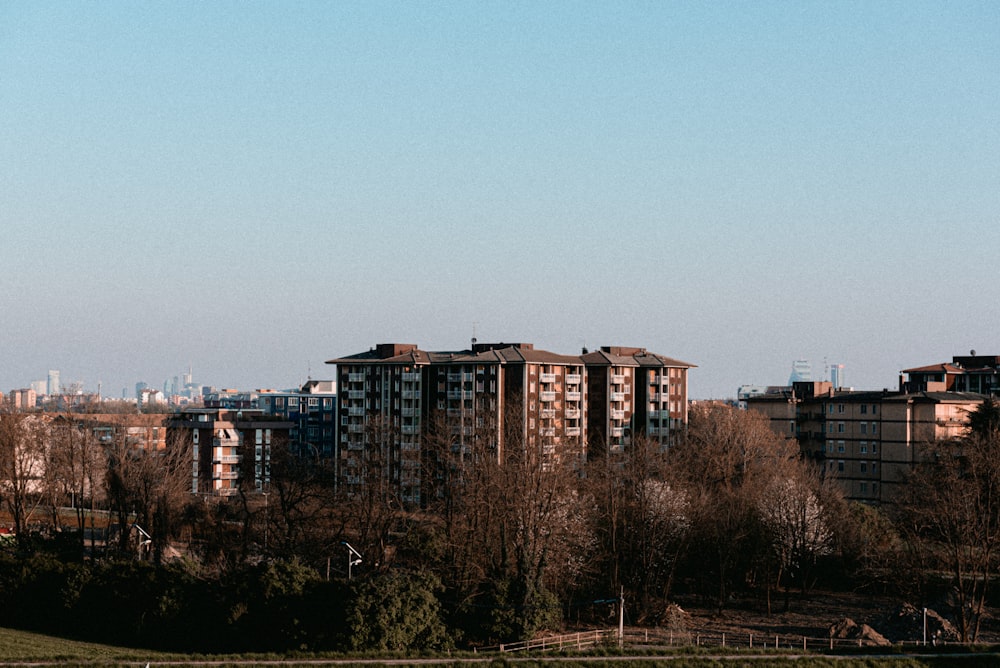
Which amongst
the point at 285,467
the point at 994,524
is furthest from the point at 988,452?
the point at 285,467

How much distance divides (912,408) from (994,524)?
35.0m

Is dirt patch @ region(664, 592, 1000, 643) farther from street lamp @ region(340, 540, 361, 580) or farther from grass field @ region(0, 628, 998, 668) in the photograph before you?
street lamp @ region(340, 540, 361, 580)

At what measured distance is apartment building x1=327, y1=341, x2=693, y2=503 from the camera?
95438 mm

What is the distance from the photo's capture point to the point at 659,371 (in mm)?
105000

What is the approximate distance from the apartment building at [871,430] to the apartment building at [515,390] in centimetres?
1182

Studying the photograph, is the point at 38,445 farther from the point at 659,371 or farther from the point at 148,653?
→ the point at 659,371

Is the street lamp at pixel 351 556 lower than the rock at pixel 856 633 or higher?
higher

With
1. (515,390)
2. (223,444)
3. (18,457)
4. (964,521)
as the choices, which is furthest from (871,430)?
(18,457)

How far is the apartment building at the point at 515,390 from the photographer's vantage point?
95.4 m

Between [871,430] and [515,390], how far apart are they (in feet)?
101

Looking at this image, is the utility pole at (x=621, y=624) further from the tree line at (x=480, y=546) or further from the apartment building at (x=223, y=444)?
the apartment building at (x=223, y=444)

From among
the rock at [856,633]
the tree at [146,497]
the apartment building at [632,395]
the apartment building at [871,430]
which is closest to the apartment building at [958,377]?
the apartment building at [871,430]

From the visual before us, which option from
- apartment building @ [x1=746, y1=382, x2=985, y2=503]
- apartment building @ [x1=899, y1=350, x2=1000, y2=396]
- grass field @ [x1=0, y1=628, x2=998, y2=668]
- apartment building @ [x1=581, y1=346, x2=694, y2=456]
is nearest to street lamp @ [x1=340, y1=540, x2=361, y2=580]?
grass field @ [x1=0, y1=628, x2=998, y2=668]

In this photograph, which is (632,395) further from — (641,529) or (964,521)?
(964,521)
